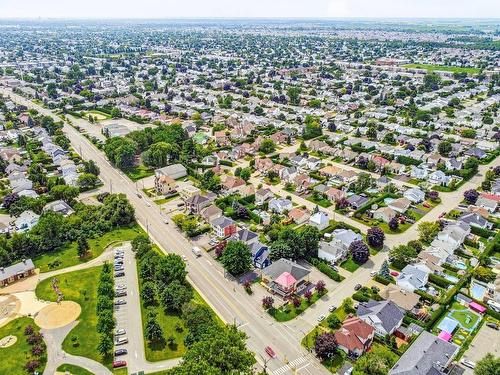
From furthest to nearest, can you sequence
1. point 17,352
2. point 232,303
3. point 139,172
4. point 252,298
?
point 139,172, point 252,298, point 232,303, point 17,352

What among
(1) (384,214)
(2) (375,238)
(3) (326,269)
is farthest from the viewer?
→ (1) (384,214)

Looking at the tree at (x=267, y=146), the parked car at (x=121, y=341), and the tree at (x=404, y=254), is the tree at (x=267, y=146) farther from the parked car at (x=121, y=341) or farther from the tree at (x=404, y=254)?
the parked car at (x=121, y=341)

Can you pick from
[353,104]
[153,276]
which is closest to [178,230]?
[153,276]

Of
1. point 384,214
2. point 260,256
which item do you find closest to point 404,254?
point 384,214

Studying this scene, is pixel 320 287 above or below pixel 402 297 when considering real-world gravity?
below

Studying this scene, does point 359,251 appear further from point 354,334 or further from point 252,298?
point 252,298

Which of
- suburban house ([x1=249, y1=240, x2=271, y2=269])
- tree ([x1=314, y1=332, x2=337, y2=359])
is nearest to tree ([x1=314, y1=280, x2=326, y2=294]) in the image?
suburban house ([x1=249, y1=240, x2=271, y2=269])

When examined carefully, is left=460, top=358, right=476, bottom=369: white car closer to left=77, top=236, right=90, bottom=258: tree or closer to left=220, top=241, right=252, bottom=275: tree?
left=220, top=241, right=252, bottom=275: tree

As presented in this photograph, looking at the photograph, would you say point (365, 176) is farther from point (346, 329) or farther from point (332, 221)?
point (346, 329)

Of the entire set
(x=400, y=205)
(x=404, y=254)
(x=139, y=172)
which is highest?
(x=404, y=254)
